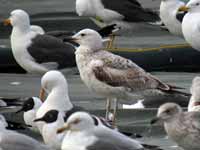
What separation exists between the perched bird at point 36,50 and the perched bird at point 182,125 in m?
4.09

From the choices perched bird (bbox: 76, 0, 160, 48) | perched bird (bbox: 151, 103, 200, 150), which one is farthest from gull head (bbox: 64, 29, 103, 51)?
perched bird (bbox: 76, 0, 160, 48)

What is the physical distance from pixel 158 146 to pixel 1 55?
5176mm

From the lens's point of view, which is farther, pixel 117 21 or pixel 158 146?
pixel 117 21

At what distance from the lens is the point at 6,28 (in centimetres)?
1550

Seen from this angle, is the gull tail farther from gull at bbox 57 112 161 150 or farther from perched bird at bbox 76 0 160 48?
perched bird at bbox 76 0 160 48

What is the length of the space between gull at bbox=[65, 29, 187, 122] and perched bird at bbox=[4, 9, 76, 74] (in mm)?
1861

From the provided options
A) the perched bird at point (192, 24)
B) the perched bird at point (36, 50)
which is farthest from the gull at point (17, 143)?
the perched bird at point (192, 24)

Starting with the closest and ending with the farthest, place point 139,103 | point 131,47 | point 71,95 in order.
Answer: point 139,103, point 71,95, point 131,47

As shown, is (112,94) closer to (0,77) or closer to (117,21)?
(0,77)

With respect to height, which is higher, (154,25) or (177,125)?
(177,125)

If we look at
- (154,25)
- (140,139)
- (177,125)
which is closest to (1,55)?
(154,25)

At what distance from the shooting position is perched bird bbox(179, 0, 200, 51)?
13.0m

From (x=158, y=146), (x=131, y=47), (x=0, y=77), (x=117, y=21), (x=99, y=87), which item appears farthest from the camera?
(x=117, y=21)

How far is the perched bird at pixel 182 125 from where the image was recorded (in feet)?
26.1
